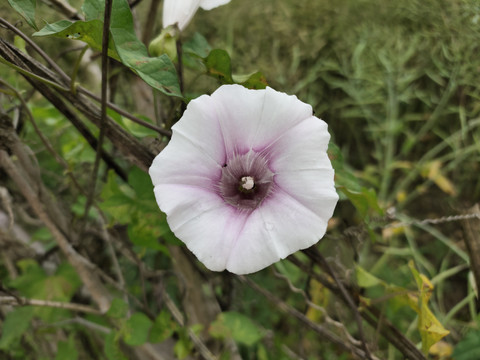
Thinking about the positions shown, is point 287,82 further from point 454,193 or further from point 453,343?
point 453,343

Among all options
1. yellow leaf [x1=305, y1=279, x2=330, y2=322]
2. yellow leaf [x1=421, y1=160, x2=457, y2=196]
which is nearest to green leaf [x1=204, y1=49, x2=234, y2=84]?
yellow leaf [x1=305, y1=279, x2=330, y2=322]

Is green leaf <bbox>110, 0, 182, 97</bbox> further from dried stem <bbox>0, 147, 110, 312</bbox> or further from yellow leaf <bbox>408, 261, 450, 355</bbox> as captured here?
yellow leaf <bbox>408, 261, 450, 355</bbox>

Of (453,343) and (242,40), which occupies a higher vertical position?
(242,40)

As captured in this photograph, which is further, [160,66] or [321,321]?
[321,321]

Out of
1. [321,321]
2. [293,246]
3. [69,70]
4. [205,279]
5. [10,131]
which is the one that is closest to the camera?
[293,246]

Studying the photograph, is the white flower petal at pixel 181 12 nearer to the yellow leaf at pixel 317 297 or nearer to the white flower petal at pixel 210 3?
the white flower petal at pixel 210 3

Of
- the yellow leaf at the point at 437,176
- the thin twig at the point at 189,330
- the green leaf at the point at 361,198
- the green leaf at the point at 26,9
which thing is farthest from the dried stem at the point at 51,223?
the yellow leaf at the point at 437,176

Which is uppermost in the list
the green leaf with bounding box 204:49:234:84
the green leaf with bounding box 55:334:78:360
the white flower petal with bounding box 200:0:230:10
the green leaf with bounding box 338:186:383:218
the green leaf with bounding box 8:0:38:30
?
the white flower petal with bounding box 200:0:230:10

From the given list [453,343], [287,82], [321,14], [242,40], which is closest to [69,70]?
[242,40]
